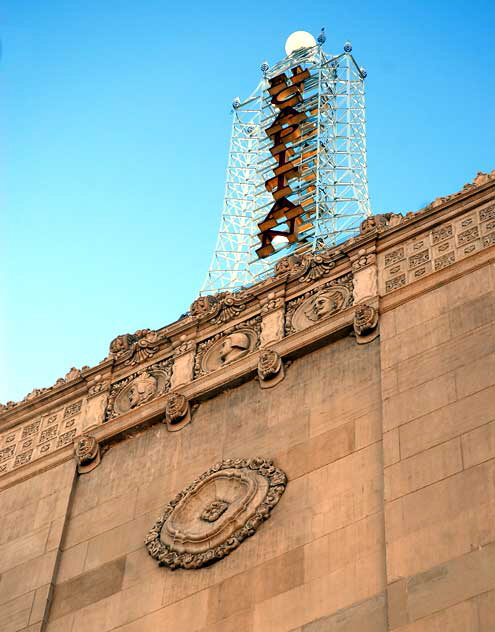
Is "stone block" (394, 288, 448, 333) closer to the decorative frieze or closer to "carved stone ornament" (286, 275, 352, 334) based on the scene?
the decorative frieze

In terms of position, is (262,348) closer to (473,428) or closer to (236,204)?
(473,428)

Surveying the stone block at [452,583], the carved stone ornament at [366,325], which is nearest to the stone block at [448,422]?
the stone block at [452,583]

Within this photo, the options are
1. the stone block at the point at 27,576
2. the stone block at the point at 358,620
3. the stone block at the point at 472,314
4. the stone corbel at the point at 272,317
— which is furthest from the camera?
the stone corbel at the point at 272,317

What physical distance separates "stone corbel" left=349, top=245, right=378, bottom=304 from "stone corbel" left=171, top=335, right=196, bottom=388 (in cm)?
449

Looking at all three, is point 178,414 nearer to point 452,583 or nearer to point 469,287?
point 469,287

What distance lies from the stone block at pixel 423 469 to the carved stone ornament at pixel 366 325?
427 cm

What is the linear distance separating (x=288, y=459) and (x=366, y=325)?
3.50 meters

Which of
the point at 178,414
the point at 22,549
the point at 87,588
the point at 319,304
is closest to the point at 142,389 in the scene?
the point at 178,414

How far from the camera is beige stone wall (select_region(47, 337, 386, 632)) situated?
1065 inches

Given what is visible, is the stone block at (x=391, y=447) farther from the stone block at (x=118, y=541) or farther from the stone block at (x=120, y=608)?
the stone block at (x=118, y=541)

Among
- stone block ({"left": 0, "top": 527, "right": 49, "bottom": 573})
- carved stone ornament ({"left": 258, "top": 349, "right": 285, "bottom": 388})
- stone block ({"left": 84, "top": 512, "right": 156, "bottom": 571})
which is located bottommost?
stone block ({"left": 84, "top": 512, "right": 156, "bottom": 571})

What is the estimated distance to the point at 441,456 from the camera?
1065 inches

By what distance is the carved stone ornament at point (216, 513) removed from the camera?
2917 cm

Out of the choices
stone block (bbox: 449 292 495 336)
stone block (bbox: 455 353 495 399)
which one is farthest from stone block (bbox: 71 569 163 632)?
stone block (bbox: 449 292 495 336)
